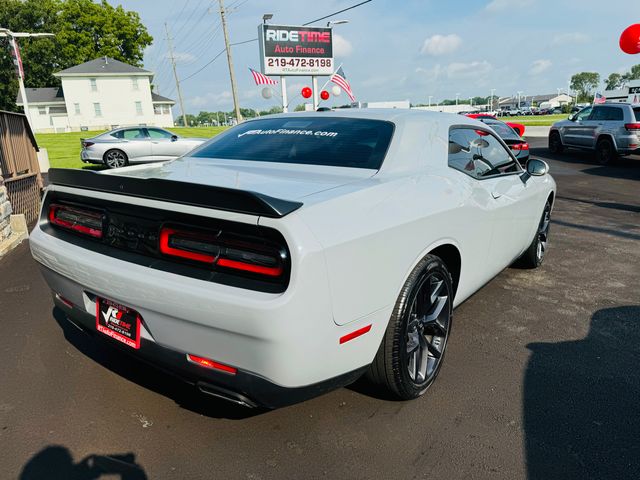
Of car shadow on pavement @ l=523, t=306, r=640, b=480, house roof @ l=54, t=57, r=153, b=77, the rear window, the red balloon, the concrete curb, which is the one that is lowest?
car shadow on pavement @ l=523, t=306, r=640, b=480

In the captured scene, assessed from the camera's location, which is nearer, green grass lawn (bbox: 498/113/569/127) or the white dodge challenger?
the white dodge challenger

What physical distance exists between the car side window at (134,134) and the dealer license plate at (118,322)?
50.6ft

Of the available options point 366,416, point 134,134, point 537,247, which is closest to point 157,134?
point 134,134

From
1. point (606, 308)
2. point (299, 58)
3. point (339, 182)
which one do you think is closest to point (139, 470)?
point (339, 182)

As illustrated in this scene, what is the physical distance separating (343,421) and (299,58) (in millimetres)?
25405

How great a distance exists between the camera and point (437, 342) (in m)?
2.85

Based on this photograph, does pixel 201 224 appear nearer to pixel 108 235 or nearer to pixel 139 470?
pixel 108 235

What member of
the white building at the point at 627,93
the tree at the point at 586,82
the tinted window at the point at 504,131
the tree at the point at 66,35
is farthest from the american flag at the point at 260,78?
the tree at the point at 586,82

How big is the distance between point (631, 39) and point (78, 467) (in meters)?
15.9

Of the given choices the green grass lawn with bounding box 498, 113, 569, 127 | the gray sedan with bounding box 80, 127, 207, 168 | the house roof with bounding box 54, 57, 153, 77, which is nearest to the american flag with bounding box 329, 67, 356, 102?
the gray sedan with bounding box 80, 127, 207, 168

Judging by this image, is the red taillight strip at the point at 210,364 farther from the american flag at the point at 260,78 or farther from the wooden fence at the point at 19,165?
the american flag at the point at 260,78

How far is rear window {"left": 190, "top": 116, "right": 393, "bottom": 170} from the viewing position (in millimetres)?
2830

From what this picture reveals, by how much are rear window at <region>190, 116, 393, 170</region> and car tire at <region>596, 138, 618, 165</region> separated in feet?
43.7

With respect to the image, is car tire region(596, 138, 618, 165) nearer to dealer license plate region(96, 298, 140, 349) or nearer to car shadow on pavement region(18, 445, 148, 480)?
dealer license plate region(96, 298, 140, 349)
